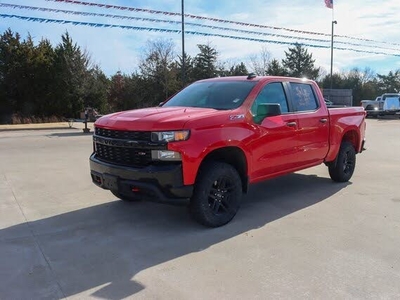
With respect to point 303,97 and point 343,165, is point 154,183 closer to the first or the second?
point 303,97

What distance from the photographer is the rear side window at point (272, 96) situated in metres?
5.42

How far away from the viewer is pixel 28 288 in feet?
11.2

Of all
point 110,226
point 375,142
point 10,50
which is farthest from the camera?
point 10,50

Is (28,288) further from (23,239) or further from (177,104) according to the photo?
(177,104)

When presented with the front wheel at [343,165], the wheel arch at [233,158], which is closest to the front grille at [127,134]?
the wheel arch at [233,158]

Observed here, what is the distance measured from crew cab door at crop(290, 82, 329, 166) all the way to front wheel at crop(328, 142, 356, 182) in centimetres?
69

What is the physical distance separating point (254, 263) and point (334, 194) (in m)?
A: 3.17

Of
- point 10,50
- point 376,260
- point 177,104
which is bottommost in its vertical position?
point 376,260

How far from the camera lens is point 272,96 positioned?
5734 mm

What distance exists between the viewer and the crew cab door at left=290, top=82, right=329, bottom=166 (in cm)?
609

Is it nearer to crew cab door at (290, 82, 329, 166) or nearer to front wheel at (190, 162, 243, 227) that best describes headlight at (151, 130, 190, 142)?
front wheel at (190, 162, 243, 227)

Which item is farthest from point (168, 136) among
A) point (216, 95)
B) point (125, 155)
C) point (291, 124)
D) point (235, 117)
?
point (291, 124)

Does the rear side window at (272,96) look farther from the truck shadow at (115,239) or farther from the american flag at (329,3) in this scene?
the american flag at (329,3)

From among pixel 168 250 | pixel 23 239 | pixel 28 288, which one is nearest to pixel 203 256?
pixel 168 250
